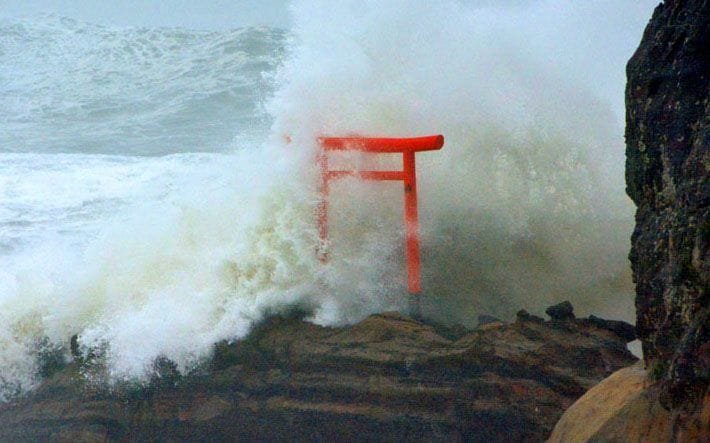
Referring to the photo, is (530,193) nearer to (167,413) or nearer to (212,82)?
(167,413)

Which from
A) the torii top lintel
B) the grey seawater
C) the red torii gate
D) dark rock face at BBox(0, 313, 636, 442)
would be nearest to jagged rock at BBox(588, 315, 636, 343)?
dark rock face at BBox(0, 313, 636, 442)

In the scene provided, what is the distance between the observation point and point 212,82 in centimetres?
1692

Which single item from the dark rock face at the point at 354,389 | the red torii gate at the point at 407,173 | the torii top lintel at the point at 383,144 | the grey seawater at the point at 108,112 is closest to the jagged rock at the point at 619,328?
the dark rock face at the point at 354,389

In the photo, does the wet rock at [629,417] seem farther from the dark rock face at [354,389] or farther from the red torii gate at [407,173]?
the red torii gate at [407,173]

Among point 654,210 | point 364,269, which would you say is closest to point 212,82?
point 364,269

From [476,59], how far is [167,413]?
3.02 metres

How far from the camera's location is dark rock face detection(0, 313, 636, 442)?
331 cm

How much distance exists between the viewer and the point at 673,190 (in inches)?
93.8

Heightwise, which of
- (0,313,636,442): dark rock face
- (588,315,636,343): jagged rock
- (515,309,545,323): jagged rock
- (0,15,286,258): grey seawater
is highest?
(0,15,286,258): grey seawater

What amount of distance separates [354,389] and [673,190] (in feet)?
5.63

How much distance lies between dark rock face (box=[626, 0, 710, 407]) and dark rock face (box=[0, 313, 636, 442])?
830 mm

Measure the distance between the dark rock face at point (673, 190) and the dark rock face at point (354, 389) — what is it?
830 mm

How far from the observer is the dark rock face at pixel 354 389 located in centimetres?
331

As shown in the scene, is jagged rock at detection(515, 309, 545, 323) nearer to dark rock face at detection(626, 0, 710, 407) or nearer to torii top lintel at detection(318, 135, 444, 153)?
torii top lintel at detection(318, 135, 444, 153)
